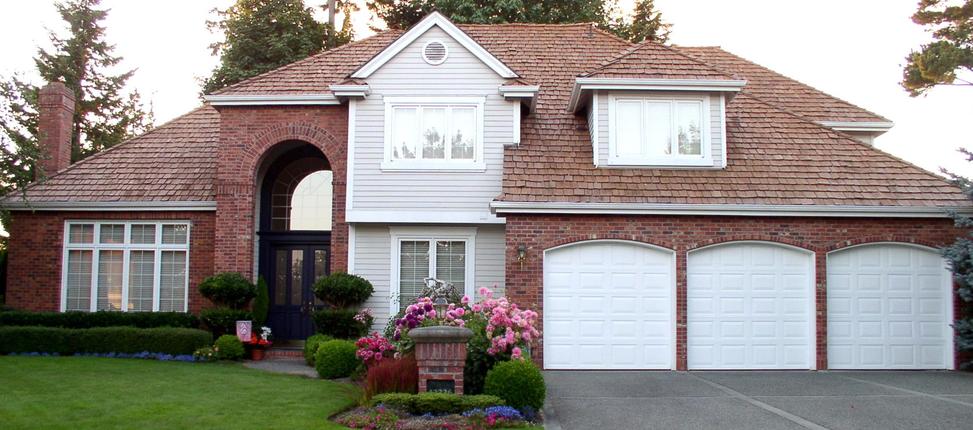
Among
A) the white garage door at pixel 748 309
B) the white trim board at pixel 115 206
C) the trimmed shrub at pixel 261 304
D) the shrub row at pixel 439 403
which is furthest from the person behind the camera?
the white trim board at pixel 115 206

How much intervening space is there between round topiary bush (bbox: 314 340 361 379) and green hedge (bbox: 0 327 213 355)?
3.35 meters

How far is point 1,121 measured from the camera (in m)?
15.6

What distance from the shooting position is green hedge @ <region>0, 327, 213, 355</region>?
50.1 feet

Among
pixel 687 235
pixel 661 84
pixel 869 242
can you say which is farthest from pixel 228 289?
pixel 869 242

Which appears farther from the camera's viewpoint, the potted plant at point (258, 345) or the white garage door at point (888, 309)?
the potted plant at point (258, 345)

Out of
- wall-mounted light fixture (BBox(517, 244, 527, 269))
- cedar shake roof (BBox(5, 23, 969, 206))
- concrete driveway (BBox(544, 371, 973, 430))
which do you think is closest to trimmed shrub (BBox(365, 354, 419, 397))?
concrete driveway (BBox(544, 371, 973, 430))

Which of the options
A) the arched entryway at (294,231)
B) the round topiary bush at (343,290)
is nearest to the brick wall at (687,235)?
the round topiary bush at (343,290)

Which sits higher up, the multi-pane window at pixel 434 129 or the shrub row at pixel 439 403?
the multi-pane window at pixel 434 129

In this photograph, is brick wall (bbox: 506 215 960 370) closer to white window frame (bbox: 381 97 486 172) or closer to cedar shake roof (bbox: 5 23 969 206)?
cedar shake roof (bbox: 5 23 969 206)

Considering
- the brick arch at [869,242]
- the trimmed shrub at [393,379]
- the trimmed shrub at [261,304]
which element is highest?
the brick arch at [869,242]

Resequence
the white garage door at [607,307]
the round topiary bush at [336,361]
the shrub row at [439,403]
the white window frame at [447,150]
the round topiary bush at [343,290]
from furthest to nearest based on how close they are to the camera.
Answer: the white window frame at [447,150] → the round topiary bush at [343,290] → the white garage door at [607,307] → the round topiary bush at [336,361] → the shrub row at [439,403]

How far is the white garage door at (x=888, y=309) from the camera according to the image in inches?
562

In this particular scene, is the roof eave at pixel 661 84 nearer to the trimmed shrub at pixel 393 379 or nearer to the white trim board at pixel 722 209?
the white trim board at pixel 722 209

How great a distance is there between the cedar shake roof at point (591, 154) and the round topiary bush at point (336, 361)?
378cm
